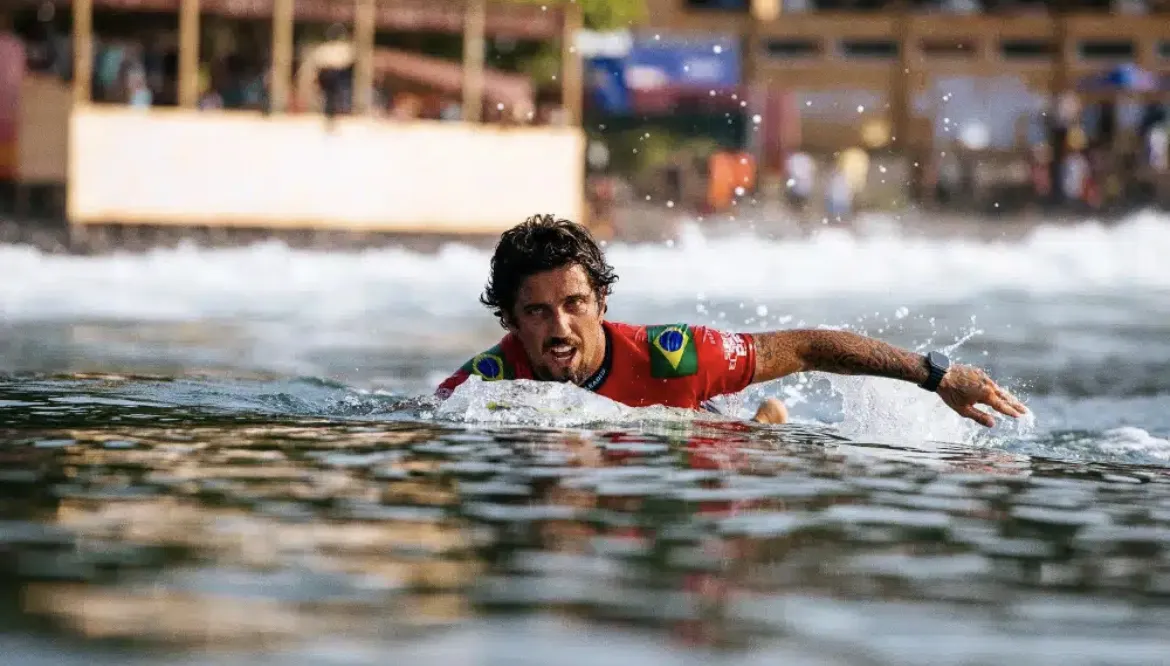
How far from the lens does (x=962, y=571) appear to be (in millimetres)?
5941

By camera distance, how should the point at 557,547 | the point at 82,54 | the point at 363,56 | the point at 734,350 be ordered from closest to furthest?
the point at 557,547, the point at 734,350, the point at 82,54, the point at 363,56

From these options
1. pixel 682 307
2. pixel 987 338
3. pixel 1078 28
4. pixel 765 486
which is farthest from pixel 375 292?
pixel 1078 28

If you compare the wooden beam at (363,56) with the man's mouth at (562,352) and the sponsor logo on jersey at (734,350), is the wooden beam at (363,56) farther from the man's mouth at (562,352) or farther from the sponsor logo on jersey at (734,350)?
the man's mouth at (562,352)

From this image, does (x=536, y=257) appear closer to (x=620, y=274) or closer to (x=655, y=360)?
(x=655, y=360)

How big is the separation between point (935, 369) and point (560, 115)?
2046 cm

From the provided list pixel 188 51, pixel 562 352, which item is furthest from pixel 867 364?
pixel 188 51

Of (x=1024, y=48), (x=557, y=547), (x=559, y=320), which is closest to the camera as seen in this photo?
(x=557, y=547)

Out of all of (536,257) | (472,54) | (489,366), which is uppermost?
(472,54)

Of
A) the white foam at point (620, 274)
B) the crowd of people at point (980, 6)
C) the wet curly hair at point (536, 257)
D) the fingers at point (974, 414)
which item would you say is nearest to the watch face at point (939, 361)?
the fingers at point (974, 414)

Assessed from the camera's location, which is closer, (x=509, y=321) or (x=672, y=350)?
(x=509, y=321)

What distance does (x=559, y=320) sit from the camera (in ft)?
27.9

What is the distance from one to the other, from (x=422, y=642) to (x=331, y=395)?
623 cm

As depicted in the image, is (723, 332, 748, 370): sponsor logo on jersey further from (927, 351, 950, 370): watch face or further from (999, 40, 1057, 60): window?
(999, 40, 1057, 60): window

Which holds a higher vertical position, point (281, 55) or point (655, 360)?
point (281, 55)
